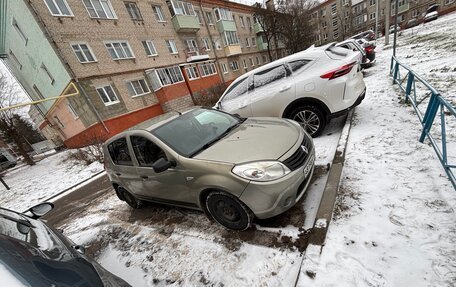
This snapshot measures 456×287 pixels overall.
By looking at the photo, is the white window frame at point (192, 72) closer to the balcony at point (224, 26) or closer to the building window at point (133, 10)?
the building window at point (133, 10)

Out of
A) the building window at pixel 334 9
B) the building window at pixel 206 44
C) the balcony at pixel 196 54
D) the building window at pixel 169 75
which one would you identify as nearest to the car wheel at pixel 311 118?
the building window at pixel 169 75

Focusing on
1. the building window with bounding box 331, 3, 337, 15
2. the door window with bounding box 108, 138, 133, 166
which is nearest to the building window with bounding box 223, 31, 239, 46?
the door window with bounding box 108, 138, 133, 166

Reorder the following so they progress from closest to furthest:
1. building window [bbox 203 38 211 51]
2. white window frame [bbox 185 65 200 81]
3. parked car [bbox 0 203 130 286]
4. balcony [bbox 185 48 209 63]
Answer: parked car [bbox 0 203 130 286]
white window frame [bbox 185 65 200 81]
balcony [bbox 185 48 209 63]
building window [bbox 203 38 211 51]

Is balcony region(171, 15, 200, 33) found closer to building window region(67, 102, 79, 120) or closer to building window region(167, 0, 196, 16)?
building window region(167, 0, 196, 16)

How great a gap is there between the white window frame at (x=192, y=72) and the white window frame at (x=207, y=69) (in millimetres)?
788

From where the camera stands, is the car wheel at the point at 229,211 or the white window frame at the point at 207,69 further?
the white window frame at the point at 207,69

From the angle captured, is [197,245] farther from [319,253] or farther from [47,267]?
[47,267]

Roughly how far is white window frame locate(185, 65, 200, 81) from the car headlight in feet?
64.9

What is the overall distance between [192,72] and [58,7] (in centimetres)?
1109

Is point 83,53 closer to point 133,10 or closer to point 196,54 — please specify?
point 133,10

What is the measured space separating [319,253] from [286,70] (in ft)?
12.6

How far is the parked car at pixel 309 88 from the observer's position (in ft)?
13.4

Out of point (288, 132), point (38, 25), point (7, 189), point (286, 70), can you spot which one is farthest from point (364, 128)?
point (38, 25)

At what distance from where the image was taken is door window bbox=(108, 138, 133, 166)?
3.54 metres
